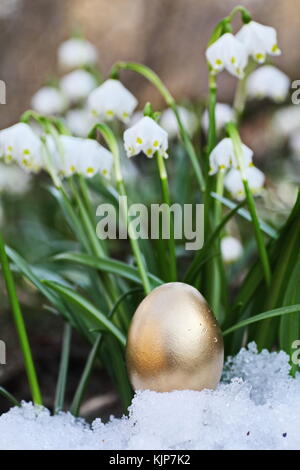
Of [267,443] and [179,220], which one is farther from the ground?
[179,220]

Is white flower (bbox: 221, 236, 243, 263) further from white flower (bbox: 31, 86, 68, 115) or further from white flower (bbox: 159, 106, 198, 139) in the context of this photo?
white flower (bbox: 31, 86, 68, 115)

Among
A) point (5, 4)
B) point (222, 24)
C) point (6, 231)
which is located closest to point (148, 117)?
point (222, 24)

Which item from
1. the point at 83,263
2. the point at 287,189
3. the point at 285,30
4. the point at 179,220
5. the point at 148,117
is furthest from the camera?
the point at 285,30

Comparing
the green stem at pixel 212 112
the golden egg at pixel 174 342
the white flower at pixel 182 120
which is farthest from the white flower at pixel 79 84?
the golden egg at pixel 174 342

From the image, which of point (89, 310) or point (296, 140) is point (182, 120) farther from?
point (89, 310)

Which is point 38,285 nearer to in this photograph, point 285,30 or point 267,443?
point 267,443

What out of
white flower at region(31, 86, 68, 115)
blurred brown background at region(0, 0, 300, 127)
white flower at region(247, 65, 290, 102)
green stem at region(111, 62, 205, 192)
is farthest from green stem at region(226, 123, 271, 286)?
blurred brown background at region(0, 0, 300, 127)
